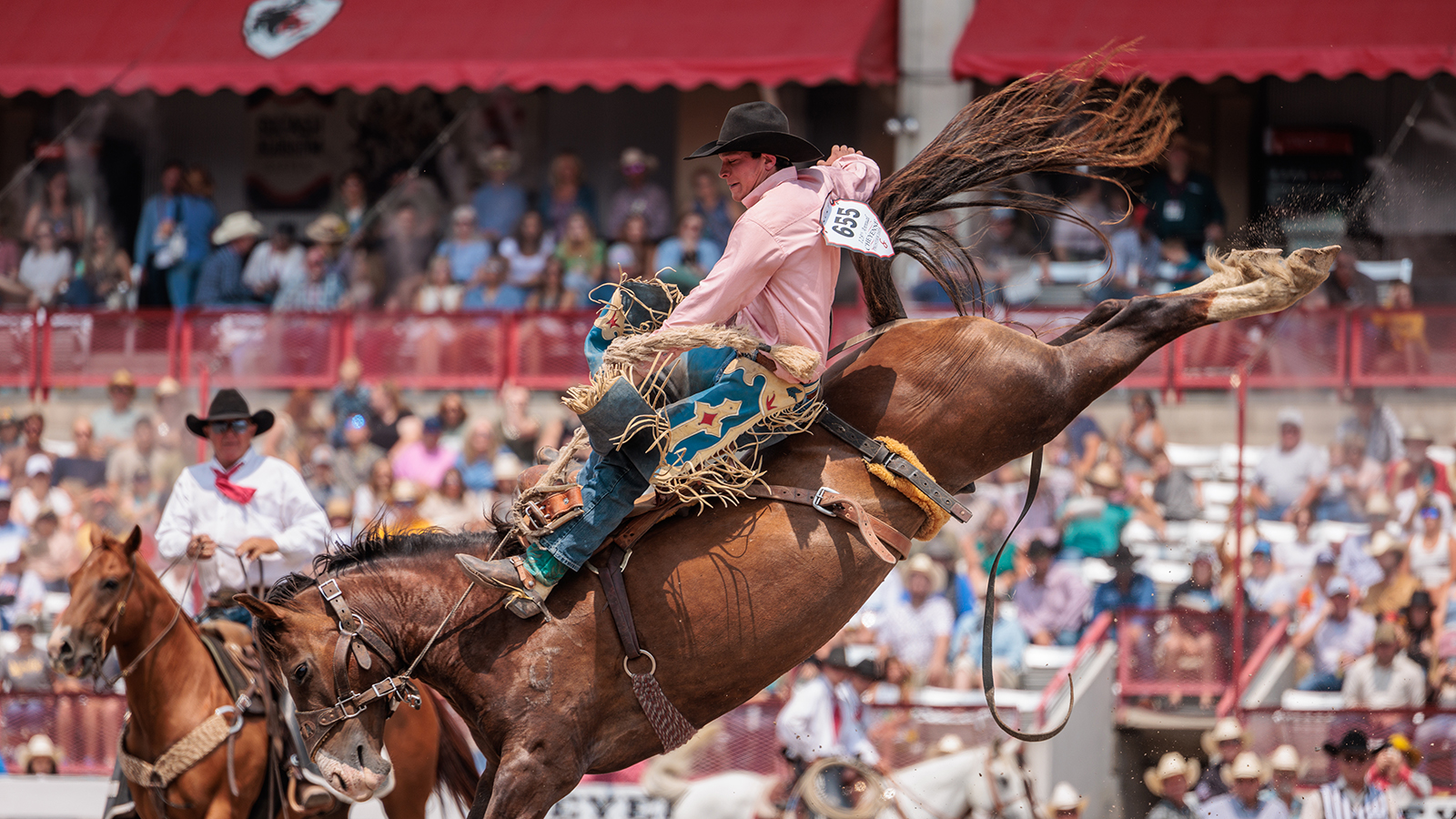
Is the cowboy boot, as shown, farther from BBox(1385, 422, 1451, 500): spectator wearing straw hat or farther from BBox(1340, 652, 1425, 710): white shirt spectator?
BBox(1385, 422, 1451, 500): spectator wearing straw hat

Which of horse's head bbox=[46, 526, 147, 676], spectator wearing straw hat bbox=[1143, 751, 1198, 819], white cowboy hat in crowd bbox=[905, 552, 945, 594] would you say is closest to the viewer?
horse's head bbox=[46, 526, 147, 676]

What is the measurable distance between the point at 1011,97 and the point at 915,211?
1.80ft

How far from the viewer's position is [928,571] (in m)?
9.89

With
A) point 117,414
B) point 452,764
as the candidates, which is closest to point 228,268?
point 117,414

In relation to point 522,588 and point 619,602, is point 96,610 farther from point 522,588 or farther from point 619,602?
point 619,602

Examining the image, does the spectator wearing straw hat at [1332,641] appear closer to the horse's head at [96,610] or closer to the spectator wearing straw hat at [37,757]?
the horse's head at [96,610]

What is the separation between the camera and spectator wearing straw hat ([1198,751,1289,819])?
8492 mm

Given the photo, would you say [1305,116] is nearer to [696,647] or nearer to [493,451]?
[493,451]

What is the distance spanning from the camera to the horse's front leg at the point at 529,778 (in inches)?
191

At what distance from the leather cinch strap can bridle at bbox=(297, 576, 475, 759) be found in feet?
4.22

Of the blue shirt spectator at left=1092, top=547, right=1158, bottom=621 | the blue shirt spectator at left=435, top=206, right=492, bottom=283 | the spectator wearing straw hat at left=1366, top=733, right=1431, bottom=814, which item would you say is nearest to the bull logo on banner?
the blue shirt spectator at left=435, top=206, right=492, bottom=283

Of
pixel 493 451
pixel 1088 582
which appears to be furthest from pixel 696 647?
pixel 493 451

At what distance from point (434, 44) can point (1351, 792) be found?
32.3 feet

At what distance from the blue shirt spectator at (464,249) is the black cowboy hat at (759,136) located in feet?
29.1
